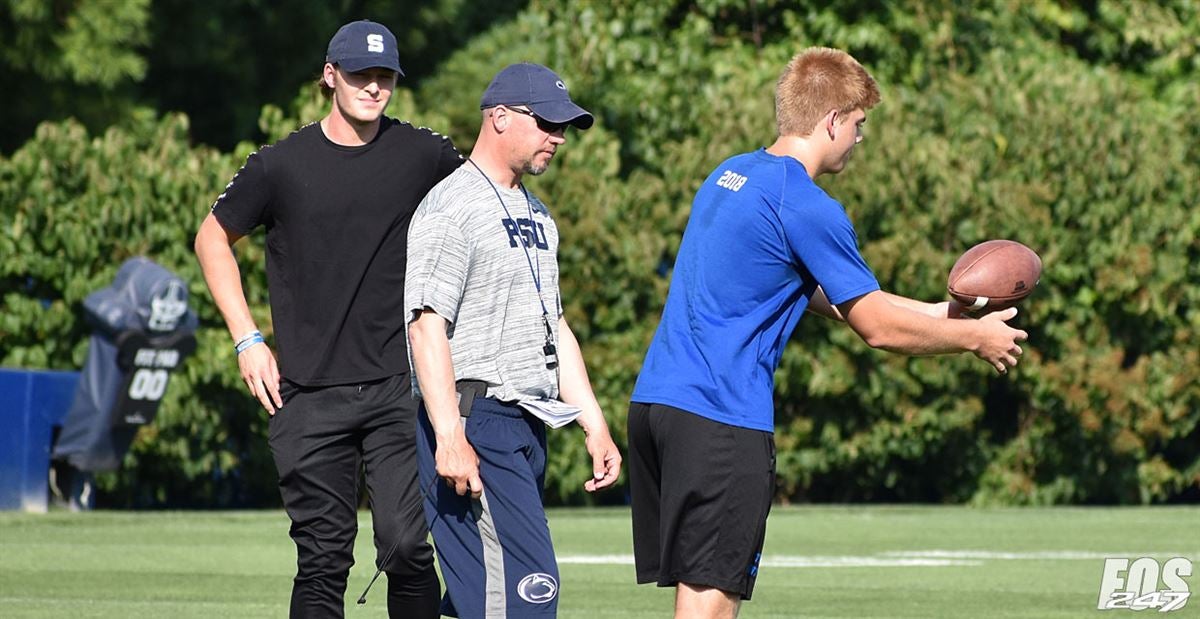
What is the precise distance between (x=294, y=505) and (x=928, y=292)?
1045 centimetres

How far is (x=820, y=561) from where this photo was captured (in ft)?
38.2

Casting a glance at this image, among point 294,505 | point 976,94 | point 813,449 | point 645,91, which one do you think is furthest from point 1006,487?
point 294,505

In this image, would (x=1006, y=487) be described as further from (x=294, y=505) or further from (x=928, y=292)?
(x=294, y=505)

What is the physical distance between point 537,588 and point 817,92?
1575 mm

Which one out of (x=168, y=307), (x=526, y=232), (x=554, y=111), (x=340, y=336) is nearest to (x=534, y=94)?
(x=554, y=111)

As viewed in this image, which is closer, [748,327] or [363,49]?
[748,327]

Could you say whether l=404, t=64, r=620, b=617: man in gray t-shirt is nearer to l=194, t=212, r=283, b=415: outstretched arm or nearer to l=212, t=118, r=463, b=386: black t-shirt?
l=212, t=118, r=463, b=386: black t-shirt

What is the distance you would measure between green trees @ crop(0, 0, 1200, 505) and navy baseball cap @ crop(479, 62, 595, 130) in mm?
9579

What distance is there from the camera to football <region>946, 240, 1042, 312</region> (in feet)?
19.7

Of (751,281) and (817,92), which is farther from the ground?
(817,92)

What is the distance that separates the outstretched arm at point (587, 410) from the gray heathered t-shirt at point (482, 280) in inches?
8.6

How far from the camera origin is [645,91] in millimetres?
20703

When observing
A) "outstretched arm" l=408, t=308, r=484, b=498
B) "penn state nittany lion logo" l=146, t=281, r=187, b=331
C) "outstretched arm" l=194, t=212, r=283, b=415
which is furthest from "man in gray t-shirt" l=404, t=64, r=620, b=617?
"penn state nittany lion logo" l=146, t=281, r=187, b=331

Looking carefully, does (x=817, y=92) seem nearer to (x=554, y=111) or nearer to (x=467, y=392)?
(x=554, y=111)
